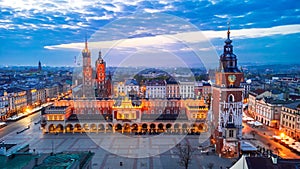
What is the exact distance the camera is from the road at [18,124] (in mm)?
38069

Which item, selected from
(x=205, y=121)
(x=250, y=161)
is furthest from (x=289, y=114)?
(x=250, y=161)

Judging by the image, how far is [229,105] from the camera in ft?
89.5

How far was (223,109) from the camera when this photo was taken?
27375 millimetres

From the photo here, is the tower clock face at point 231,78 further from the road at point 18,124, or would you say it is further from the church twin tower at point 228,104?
the road at point 18,124

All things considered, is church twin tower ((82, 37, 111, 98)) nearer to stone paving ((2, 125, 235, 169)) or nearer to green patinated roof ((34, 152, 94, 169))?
stone paving ((2, 125, 235, 169))

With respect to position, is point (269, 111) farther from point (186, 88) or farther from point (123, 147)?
point (186, 88)

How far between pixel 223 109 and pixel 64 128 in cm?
2272

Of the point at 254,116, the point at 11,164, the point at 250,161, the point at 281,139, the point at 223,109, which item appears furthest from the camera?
the point at 254,116

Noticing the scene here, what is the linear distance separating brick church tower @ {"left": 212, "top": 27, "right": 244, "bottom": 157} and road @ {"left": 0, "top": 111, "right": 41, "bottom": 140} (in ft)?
94.6

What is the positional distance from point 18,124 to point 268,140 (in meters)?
37.6

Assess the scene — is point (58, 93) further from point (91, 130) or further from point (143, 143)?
point (143, 143)

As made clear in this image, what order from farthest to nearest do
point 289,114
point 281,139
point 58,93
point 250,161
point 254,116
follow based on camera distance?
point 58,93 → point 254,116 → point 289,114 → point 281,139 → point 250,161

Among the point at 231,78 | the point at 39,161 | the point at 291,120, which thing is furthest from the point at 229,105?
the point at 39,161

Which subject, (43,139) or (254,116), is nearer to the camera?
(43,139)
